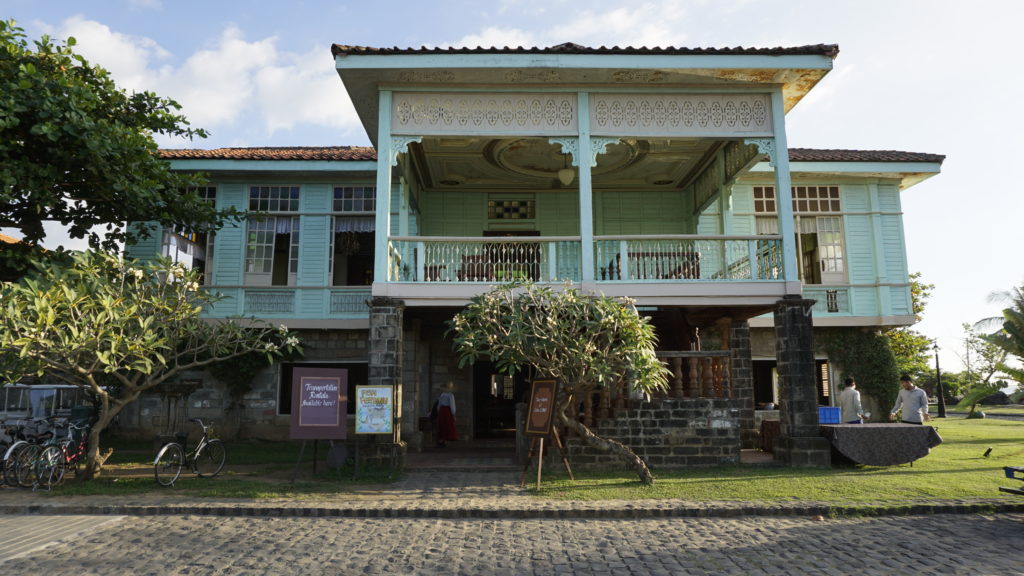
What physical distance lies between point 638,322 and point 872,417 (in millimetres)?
10225

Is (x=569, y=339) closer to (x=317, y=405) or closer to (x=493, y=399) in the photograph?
(x=317, y=405)

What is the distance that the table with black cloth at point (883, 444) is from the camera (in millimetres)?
9891

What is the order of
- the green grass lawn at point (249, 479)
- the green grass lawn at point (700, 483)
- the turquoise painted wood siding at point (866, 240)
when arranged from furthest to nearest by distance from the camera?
the turquoise painted wood siding at point (866, 240), the green grass lawn at point (249, 479), the green grass lawn at point (700, 483)

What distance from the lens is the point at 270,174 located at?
1495 cm

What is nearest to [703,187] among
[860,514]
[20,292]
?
[860,514]

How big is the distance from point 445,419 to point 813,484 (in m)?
7.05

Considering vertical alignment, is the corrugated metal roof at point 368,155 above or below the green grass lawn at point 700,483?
above

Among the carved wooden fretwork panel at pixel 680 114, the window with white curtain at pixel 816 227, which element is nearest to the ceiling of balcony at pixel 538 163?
the carved wooden fretwork panel at pixel 680 114

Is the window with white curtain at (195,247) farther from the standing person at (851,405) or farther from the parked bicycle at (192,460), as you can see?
the standing person at (851,405)

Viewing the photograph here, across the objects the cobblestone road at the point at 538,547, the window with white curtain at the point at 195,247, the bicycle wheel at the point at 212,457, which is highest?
the window with white curtain at the point at 195,247

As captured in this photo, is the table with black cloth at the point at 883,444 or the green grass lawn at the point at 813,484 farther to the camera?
the table with black cloth at the point at 883,444

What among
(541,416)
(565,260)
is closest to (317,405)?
(541,416)

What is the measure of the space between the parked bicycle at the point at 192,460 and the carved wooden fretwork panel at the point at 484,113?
567 centimetres

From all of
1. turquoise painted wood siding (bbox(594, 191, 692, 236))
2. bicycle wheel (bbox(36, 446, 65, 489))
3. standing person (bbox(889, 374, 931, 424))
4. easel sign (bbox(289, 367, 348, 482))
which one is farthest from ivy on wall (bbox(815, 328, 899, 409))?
bicycle wheel (bbox(36, 446, 65, 489))
